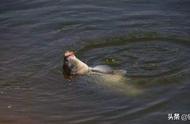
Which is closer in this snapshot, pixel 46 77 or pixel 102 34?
pixel 46 77

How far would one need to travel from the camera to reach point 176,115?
6867mm

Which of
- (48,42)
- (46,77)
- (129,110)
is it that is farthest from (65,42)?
(129,110)

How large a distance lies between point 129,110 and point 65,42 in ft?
9.73

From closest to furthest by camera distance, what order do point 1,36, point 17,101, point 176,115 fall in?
point 176,115 < point 17,101 < point 1,36

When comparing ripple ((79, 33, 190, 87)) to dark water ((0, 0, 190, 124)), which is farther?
ripple ((79, 33, 190, 87))

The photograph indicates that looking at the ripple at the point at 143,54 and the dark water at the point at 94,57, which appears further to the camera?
the ripple at the point at 143,54

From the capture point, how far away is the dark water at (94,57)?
7266 millimetres

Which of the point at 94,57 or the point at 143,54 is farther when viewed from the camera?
the point at 94,57

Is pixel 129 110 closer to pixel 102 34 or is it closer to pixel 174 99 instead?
pixel 174 99

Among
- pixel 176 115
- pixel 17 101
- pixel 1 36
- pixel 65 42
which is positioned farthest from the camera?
pixel 1 36

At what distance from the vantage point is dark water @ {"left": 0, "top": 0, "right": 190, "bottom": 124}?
727 cm

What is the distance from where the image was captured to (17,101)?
25.5 ft

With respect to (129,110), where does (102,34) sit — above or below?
above

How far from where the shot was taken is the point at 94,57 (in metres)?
8.85
